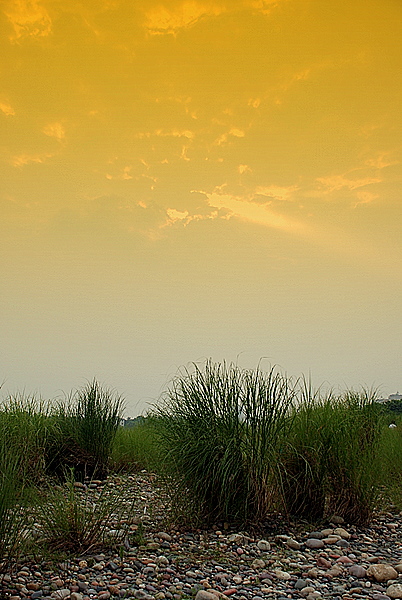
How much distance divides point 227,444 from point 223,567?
1013 millimetres

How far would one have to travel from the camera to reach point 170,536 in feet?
15.4

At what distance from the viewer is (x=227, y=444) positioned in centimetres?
483

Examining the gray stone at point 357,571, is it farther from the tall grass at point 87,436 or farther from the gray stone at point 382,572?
the tall grass at point 87,436

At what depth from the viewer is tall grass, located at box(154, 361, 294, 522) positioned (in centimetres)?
483

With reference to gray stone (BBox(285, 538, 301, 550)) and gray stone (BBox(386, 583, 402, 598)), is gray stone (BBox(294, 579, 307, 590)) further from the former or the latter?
gray stone (BBox(285, 538, 301, 550))

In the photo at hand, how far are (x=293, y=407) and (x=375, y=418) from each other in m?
1.94

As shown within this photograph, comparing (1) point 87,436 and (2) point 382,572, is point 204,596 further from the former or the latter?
(1) point 87,436

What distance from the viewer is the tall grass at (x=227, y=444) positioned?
15.9 feet

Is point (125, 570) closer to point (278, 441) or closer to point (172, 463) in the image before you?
point (172, 463)

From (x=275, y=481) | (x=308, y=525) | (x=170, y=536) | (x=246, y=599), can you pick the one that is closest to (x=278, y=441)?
(x=275, y=481)

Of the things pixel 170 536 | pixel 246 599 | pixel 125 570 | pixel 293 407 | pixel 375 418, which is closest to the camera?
pixel 246 599

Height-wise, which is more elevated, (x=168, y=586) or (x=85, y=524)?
(x=85, y=524)

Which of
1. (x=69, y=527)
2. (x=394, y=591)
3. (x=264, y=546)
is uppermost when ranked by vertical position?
(x=69, y=527)

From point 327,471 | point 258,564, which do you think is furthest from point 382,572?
point 327,471
